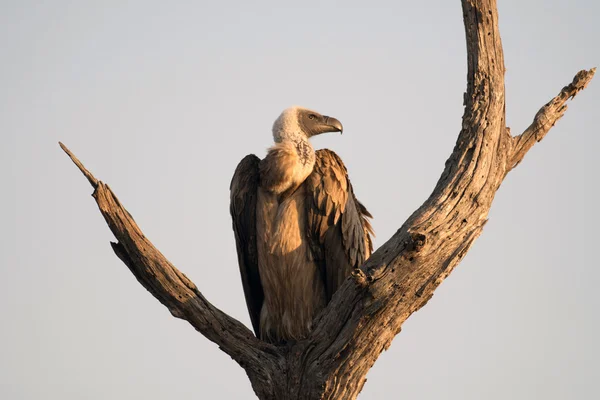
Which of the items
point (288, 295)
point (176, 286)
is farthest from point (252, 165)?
point (176, 286)

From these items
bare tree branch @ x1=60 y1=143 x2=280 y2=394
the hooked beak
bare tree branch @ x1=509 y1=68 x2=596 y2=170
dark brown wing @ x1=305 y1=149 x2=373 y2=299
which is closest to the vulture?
dark brown wing @ x1=305 y1=149 x2=373 y2=299

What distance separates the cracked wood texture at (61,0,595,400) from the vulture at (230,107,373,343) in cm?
122

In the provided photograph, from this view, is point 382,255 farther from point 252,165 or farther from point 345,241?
point 252,165

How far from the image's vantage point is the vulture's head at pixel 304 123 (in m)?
8.35

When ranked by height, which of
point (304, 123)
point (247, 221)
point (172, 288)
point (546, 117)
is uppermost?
point (304, 123)

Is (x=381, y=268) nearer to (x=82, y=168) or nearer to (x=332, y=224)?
(x=332, y=224)

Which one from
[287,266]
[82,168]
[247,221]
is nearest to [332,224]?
[287,266]

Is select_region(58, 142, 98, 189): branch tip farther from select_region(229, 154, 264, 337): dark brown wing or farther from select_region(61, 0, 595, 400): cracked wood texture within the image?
select_region(229, 154, 264, 337): dark brown wing

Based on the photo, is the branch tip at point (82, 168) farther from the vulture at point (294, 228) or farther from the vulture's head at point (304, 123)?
the vulture's head at point (304, 123)

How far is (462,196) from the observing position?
253 inches

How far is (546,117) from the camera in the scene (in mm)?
7078

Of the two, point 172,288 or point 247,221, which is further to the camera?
point 247,221

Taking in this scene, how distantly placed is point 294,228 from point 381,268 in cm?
185

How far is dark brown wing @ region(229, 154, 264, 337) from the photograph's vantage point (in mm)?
8109
